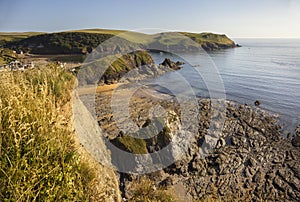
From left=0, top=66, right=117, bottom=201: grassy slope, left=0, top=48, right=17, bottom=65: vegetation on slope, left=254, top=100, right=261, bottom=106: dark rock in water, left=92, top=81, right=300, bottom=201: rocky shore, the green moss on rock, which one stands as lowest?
left=92, top=81, right=300, bottom=201: rocky shore

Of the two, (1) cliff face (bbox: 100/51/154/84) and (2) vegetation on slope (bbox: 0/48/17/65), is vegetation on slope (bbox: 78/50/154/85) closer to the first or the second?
(1) cliff face (bbox: 100/51/154/84)

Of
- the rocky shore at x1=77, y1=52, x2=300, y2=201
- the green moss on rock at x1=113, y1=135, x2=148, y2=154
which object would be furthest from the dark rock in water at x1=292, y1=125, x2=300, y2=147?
the green moss on rock at x1=113, y1=135, x2=148, y2=154

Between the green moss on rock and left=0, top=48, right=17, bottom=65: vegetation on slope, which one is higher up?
left=0, top=48, right=17, bottom=65: vegetation on slope

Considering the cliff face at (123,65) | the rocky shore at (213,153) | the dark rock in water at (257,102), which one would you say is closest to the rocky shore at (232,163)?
the rocky shore at (213,153)

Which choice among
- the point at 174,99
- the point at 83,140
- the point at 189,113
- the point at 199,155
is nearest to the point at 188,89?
the point at 174,99

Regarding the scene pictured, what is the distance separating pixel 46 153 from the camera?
326 cm

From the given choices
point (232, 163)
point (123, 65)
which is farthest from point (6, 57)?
point (232, 163)

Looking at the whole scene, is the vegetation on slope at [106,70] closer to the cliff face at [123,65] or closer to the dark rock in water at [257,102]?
the cliff face at [123,65]

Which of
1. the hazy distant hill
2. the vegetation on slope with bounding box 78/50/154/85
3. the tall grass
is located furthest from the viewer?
the hazy distant hill

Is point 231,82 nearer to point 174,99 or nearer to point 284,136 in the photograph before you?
point 174,99

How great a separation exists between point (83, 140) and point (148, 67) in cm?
4410

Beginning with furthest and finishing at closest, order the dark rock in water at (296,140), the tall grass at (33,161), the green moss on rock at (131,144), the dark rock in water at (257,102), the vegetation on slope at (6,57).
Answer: the dark rock in water at (257,102), the vegetation on slope at (6,57), the dark rock in water at (296,140), the green moss on rock at (131,144), the tall grass at (33,161)

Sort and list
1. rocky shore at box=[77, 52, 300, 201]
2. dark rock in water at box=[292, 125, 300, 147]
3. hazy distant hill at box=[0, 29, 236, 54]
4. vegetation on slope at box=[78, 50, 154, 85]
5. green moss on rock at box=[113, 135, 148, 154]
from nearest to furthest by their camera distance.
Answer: rocky shore at box=[77, 52, 300, 201], green moss on rock at box=[113, 135, 148, 154], dark rock in water at box=[292, 125, 300, 147], vegetation on slope at box=[78, 50, 154, 85], hazy distant hill at box=[0, 29, 236, 54]

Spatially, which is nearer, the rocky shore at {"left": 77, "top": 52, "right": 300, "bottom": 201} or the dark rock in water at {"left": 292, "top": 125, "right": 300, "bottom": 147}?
the rocky shore at {"left": 77, "top": 52, "right": 300, "bottom": 201}
